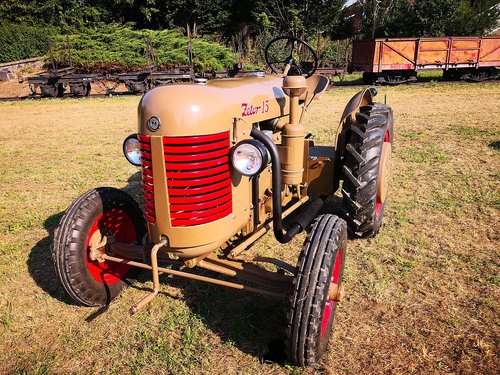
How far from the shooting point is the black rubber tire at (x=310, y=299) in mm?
2025

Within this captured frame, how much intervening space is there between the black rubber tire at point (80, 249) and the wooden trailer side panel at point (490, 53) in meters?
17.6

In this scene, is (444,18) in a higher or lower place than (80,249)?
higher

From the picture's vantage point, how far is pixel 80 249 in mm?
2641

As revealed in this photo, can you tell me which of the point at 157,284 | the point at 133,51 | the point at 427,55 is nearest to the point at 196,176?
the point at 157,284

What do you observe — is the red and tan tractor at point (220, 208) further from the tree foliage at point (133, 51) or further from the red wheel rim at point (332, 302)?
the tree foliage at point (133, 51)

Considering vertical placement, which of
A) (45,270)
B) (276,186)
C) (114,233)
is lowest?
(45,270)

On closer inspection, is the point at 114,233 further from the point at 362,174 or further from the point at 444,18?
the point at 444,18

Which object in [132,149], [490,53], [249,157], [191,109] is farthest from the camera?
[490,53]

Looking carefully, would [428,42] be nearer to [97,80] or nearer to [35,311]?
[97,80]

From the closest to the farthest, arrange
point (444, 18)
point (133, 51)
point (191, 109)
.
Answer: point (191, 109)
point (133, 51)
point (444, 18)

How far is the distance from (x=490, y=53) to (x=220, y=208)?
17.9 m

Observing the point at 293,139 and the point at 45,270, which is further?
the point at 45,270

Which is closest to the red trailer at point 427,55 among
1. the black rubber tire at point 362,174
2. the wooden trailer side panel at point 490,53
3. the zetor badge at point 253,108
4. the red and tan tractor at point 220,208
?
the wooden trailer side panel at point 490,53

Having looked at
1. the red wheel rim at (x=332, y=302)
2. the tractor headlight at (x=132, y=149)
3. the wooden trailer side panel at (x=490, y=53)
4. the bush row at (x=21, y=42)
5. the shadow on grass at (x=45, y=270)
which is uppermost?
the bush row at (x=21, y=42)
